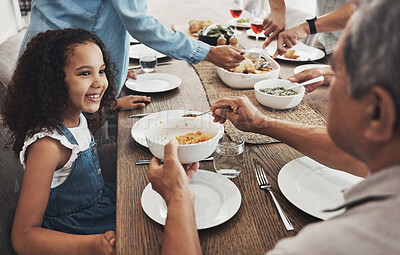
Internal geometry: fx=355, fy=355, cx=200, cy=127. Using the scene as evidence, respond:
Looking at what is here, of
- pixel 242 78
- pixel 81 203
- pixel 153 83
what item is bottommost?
pixel 81 203

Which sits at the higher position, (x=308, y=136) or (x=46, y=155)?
(x=308, y=136)

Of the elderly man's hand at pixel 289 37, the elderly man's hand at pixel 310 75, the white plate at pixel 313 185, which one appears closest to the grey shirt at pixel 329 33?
the elderly man's hand at pixel 289 37

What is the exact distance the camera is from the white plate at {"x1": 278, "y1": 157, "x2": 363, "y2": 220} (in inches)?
37.1

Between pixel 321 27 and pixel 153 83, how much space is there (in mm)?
978

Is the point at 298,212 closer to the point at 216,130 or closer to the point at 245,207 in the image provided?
the point at 245,207

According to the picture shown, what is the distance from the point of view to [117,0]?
1.43m

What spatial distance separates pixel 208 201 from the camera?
0.97 m

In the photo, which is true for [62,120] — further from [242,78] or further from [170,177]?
[242,78]

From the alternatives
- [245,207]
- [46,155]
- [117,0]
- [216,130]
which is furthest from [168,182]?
[117,0]

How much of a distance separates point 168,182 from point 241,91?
0.96 m

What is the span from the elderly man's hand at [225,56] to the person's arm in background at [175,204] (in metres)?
0.82

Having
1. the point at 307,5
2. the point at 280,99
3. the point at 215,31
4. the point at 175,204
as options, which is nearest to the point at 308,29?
the point at 215,31

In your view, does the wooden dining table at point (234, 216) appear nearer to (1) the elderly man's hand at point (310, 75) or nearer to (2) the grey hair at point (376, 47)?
(1) the elderly man's hand at point (310, 75)

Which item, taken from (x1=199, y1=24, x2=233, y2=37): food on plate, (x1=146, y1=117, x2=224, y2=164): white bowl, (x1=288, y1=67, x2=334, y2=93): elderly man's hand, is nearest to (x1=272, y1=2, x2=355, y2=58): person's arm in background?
(x1=288, y1=67, x2=334, y2=93): elderly man's hand
